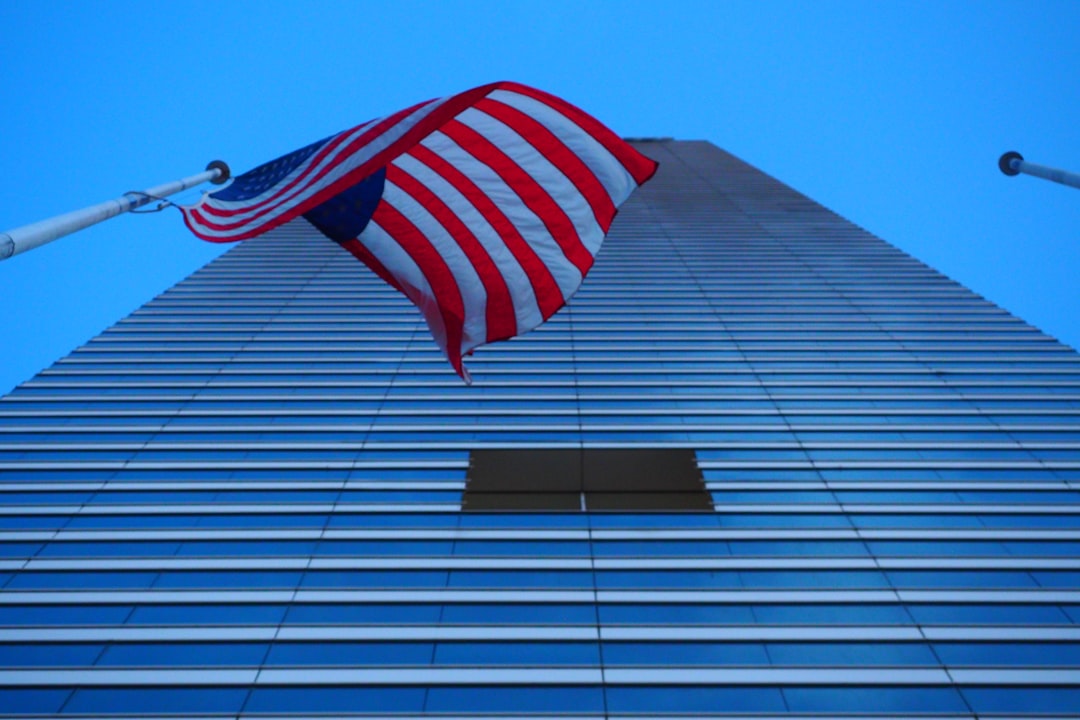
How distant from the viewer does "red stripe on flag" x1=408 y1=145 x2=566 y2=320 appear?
13344mm

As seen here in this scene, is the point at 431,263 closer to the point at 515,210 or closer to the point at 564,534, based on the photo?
the point at 515,210

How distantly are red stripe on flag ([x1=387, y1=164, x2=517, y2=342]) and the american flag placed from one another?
0.6 inches

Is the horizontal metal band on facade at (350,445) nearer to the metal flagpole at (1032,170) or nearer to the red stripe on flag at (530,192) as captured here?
the metal flagpole at (1032,170)

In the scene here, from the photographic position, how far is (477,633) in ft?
63.9

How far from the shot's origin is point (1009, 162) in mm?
30547

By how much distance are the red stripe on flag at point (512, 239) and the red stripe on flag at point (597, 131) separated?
1.72 m

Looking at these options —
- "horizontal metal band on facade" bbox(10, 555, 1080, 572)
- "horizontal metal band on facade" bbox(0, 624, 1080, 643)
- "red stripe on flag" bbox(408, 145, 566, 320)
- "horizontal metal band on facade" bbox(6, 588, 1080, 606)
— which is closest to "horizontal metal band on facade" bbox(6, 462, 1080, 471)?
"horizontal metal band on facade" bbox(10, 555, 1080, 572)

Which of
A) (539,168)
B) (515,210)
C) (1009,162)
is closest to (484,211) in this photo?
(515,210)

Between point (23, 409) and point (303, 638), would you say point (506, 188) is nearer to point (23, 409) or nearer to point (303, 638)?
point (303, 638)

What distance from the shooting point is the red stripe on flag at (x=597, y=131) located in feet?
44.9

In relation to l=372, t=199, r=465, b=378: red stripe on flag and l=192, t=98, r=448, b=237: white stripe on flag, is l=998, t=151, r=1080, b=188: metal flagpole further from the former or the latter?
l=192, t=98, r=448, b=237: white stripe on flag

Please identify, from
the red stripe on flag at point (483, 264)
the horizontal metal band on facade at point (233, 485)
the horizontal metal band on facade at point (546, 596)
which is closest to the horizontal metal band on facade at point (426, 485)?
the horizontal metal band on facade at point (233, 485)

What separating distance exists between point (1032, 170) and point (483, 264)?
23.1m

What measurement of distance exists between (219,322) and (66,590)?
67.2 feet
